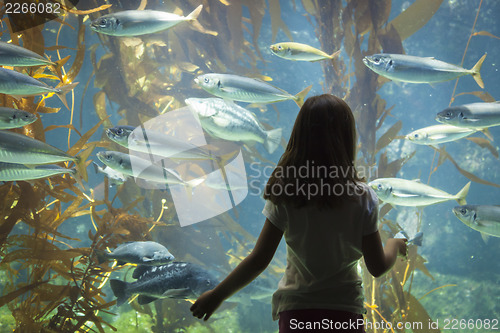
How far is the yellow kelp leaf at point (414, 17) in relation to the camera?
203 inches

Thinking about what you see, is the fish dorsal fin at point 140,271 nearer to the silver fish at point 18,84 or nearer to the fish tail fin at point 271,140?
the silver fish at point 18,84

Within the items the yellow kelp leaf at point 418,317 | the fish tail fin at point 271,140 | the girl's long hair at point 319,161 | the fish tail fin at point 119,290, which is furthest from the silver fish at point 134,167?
the yellow kelp leaf at point 418,317

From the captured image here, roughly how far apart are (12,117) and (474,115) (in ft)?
15.7

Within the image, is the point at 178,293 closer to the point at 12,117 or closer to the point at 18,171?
the point at 18,171

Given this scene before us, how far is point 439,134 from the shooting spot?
4.01 m

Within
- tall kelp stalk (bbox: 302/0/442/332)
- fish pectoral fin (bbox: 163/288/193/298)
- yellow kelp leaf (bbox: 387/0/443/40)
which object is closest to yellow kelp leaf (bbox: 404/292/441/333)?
tall kelp stalk (bbox: 302/0/442/332)

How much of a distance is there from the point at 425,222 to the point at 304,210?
1710 cm

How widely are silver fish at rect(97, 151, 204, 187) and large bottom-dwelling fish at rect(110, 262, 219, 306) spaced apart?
103 centimetres

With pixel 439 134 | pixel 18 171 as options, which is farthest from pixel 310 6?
pixel 18 171

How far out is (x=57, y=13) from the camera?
3732mm

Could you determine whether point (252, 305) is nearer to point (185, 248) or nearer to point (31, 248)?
point (185, 248)

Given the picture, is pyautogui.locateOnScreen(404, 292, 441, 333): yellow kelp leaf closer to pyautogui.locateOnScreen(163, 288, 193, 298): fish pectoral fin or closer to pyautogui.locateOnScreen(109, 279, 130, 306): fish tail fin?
pyautogui.locateOnScreen(163, 288, 193, 298): fish pectoral fin

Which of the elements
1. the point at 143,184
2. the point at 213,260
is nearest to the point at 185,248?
the point at 213,260

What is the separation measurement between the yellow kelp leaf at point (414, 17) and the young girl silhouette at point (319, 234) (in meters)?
4.95
